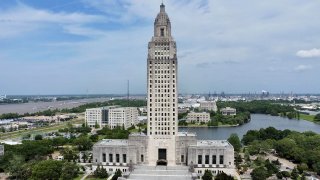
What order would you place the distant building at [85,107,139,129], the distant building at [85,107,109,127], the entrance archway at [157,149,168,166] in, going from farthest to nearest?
the distant building at [85,107,109,127] → the distant building at [85,107,139,129] → the entrance archway at [157,149,168,166]

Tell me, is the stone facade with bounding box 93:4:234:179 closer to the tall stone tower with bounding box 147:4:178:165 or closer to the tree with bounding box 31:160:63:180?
the tall stone tower with bounding box 147:4:178:165

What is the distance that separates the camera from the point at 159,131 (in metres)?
53.3

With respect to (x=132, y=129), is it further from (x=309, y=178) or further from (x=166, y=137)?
(x=309, y=178)

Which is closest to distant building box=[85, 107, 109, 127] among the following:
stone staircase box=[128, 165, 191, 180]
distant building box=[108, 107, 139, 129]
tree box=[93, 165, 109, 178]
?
distant building box=[108, 107, 139, 129]

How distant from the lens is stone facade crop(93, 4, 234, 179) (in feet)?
171

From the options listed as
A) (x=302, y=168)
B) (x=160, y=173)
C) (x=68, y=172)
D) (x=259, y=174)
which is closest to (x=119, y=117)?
(x=160, y=173)

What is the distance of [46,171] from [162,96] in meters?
19.4

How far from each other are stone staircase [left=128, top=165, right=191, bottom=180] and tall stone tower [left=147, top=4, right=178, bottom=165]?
2497 millimetres

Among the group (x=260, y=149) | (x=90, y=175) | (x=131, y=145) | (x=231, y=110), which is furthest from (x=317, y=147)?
(x=231, y=110)

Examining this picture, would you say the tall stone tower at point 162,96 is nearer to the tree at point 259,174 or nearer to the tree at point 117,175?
the tree at point 117,175

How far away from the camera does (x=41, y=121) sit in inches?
4719

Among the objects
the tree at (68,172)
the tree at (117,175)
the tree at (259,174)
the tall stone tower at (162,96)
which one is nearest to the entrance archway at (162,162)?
the tall stone tower at (162,96)

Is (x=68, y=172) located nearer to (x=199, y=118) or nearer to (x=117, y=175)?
(x=117, y=175)

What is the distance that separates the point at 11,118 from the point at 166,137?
92.6 meters
